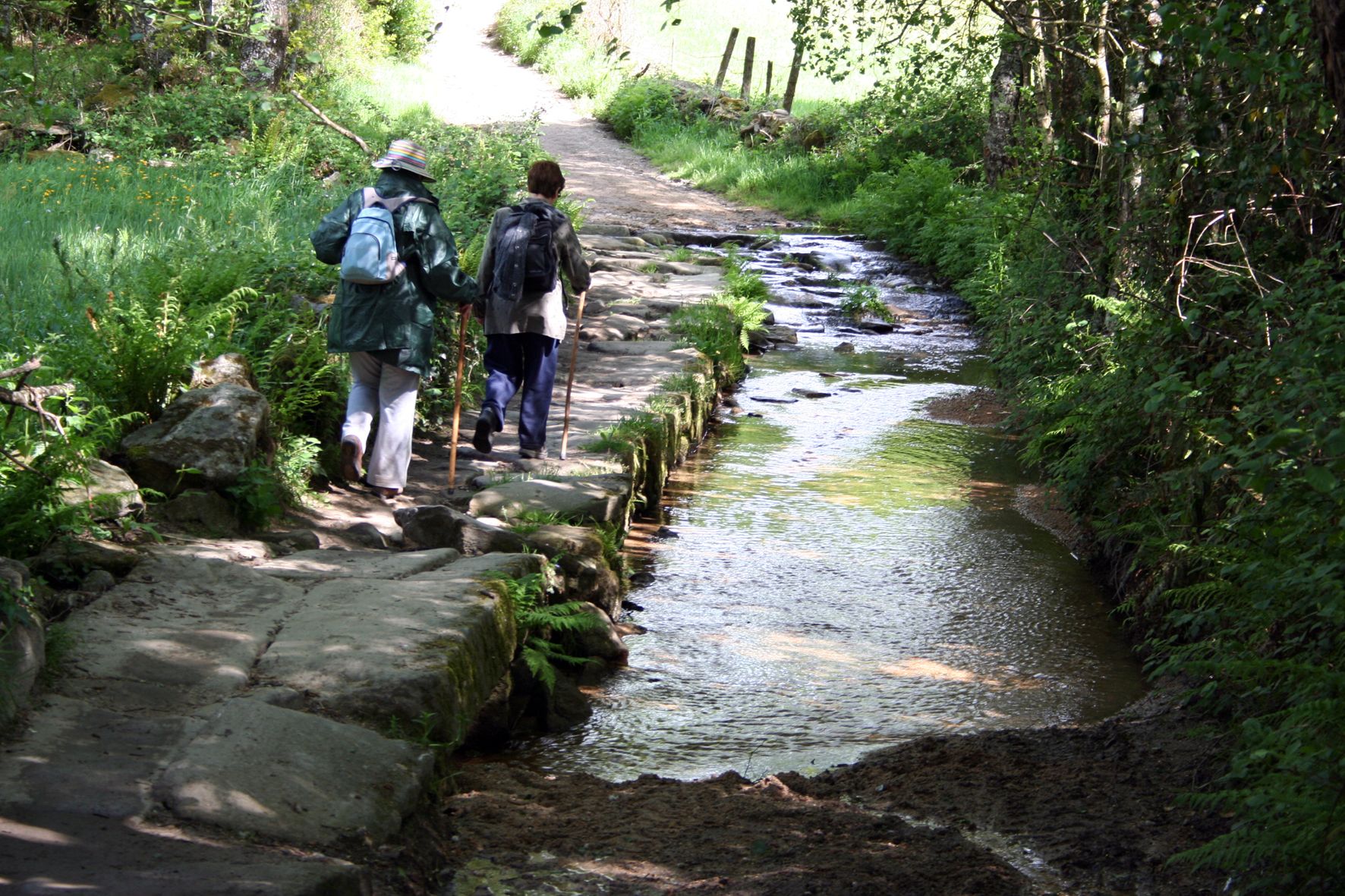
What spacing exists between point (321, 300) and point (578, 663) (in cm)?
349

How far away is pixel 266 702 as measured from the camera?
3.92 meters

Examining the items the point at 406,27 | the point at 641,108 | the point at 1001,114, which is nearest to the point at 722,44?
the point at 406,27

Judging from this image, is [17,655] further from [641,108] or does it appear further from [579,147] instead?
[641,108]

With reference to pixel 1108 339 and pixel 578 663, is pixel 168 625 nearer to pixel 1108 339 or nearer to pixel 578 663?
pixel 578 663

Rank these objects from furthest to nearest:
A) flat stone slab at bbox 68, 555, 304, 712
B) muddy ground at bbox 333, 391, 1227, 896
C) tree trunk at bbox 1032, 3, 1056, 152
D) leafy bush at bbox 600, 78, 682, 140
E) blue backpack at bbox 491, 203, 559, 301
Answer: leafy bush at bbox 600, 78, 682, 140 → tree trunk at bbox 1032, 3, 1056, 152 → blue backpack at bbox 491, 203, 559, 301 → flat stone slab at bbox 68, 555, 304, 712 → muddy ground at bbox 333, 391, 1227, 896

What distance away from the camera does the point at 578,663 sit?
227 inches

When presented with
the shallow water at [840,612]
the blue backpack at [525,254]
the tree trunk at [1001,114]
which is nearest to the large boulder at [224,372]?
the blue backpack at [525,254]

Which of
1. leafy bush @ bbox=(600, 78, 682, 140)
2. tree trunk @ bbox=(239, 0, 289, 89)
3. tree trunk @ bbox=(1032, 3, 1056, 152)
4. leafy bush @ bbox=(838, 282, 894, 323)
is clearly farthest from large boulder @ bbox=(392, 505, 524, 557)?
leafy bush @ bbox=(600, 78, 682, 140)

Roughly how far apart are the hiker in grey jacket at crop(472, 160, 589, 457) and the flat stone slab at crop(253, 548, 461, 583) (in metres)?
2.19

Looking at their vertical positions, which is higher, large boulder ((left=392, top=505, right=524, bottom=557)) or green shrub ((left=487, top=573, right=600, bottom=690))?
large boulder ((left=392, top=505, right=524, bottom=557))

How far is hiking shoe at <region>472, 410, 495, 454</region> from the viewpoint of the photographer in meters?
7.73

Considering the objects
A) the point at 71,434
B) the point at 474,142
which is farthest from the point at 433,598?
the point at 474,142

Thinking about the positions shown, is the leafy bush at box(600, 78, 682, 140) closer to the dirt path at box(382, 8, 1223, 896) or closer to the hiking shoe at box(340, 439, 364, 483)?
the hiking shoe at box(340, 439, 364, 483)

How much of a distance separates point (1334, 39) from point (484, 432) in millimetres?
5407
